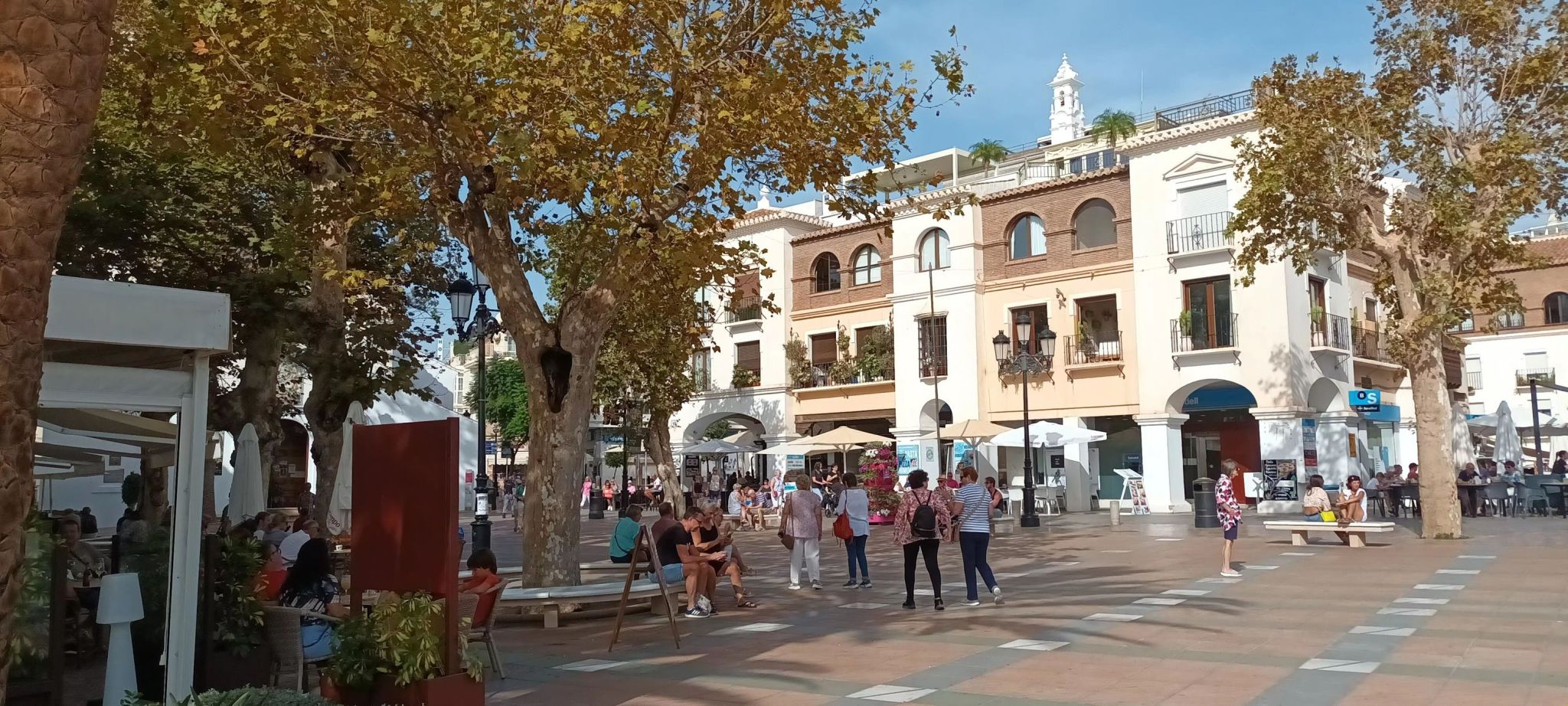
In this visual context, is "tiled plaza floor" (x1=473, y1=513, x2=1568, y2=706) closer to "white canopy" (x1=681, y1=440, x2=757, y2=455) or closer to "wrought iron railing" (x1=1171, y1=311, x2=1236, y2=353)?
"wrought iron railing" (x1=1171, y1=311, x2=1236, y2=353)

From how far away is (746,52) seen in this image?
12.4 meters

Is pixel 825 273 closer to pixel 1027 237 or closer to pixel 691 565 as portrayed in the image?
pixel 1027 237

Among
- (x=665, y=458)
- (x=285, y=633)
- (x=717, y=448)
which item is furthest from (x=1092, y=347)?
(x=285, y=633)

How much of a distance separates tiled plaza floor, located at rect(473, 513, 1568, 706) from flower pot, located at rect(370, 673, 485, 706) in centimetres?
91

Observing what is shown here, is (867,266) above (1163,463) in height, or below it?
above

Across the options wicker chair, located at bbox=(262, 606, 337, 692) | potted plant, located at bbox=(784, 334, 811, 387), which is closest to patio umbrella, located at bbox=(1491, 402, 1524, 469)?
potted plant, located at bbox=(784, 334, 811, 387)

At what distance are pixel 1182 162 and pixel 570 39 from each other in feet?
77.5

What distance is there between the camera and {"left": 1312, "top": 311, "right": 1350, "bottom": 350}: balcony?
97.8 feet

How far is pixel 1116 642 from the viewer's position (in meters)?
9.62

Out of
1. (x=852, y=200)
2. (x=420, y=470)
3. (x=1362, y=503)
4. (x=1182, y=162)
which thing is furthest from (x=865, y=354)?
(x=420, y=470)

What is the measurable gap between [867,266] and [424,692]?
106 feet

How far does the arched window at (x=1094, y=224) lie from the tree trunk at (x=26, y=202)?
30.7 metres

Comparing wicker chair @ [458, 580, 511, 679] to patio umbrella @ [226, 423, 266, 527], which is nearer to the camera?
wicker chair @ [458, 580, 511, 679]

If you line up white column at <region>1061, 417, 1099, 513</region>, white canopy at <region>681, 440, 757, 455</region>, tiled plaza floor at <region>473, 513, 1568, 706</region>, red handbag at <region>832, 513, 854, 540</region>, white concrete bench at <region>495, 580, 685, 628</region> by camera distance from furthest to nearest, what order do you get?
1. white canopy at <region>681, 440, 757, 455</region>
2. white column at <region>1061, 417, 1099, 513</region>
3. red handbag at <region>832, 513, 854, 540</region>
4. white concrete bench at <region>495, 580, 685, 628</region>
5. tiled plaza floor at <region>473, 513, 1568, 706</region>
